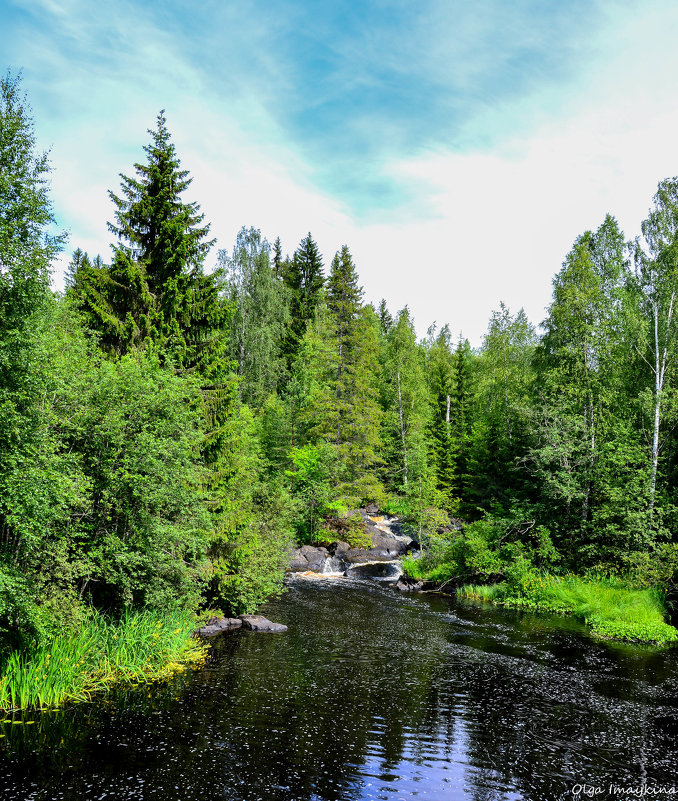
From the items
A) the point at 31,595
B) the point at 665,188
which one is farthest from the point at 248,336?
the point at 31,595

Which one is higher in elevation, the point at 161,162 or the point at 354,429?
the point at 161,162

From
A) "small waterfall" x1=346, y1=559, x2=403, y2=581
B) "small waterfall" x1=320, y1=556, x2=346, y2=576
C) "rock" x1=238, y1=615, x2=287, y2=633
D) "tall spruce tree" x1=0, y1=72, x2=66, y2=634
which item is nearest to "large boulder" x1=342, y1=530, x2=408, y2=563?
"small waterfall" x1=320, y1=556, x2=346, y2=576

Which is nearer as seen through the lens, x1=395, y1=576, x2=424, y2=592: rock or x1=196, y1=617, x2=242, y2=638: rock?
x1=196, y1=617, x2=242, y2=638: rock

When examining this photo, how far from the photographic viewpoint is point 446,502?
41.4 m

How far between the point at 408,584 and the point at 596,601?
36.0ft

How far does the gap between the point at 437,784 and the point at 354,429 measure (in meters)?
35.4

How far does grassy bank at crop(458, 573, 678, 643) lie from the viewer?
858 inches

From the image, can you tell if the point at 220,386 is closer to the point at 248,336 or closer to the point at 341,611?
the point at 341,611

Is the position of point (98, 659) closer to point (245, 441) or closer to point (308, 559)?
point (245, 441)

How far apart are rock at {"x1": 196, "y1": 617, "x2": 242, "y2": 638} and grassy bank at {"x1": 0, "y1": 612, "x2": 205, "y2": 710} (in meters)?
1.75

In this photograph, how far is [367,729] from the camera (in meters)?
11.5

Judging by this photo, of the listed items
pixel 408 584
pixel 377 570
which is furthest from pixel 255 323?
pixel 408 584

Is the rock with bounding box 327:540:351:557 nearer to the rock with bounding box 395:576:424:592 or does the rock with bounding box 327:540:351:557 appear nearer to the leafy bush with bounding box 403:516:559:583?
the leafy bush with bounding box 403:516:559:583

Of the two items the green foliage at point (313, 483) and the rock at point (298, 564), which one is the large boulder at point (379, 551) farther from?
the green foliage at point (313, 483)
